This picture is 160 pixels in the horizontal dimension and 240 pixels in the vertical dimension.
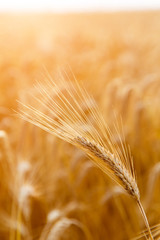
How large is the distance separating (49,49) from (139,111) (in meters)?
3.26

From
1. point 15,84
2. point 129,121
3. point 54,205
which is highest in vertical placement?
point 15,84

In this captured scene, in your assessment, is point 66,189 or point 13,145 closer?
point 66,189

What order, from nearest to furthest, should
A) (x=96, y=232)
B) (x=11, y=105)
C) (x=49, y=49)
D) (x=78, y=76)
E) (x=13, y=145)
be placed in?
1. (x=96, y=232)
2. (x=13, y=145)
3. (x=11, y=105)
4. (x=78, y=76)
5. (x=49, y=49)

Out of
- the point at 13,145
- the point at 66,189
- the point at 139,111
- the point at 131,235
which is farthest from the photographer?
the point at 13,145

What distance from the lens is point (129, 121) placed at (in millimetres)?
2348

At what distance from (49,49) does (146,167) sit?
3151 mm

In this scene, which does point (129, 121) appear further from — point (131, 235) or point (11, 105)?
point (11, 105)

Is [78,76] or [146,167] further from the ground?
[78,76]

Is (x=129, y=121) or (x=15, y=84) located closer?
(x=129, y=121)

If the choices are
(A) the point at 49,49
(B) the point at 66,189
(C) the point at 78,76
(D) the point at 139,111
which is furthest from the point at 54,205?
(A) the point at 49,49

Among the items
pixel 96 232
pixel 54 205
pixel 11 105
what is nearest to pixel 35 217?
pixel 54 205

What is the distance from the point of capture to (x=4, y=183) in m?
1.90

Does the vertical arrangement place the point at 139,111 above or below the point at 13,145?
Result: below

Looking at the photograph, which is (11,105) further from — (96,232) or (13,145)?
(96,232)
